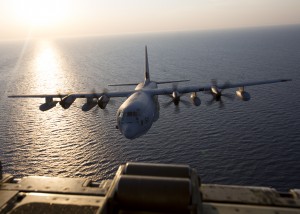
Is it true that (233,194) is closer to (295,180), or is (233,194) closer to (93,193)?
(93,193)

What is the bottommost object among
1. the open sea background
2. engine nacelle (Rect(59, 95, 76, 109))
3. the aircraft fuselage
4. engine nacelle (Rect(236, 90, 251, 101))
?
the open sea background

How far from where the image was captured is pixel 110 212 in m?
9.13

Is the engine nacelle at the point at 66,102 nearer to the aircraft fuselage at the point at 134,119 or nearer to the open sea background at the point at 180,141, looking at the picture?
the open sea background at the point at 180,141

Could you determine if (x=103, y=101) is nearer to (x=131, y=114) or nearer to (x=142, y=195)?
(x=131, y=114)

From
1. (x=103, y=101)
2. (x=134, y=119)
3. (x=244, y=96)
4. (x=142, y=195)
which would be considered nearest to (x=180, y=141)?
(x=244, y=96)

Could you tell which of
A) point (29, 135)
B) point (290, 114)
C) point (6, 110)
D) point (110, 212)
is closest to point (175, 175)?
point (110, 212)

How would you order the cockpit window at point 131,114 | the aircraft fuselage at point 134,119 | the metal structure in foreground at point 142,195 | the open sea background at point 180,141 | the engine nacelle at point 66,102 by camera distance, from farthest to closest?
the open sea background at point 180,141
the engine nacelle at point 66,102
the cockpit window at point 131,114
the aircraft fuselage at point 134,119
the metal structure in foreground at point 142,195

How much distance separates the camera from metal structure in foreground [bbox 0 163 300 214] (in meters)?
9.04

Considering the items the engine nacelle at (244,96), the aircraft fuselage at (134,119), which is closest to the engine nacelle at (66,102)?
the aircraft fuselage at (134,119)

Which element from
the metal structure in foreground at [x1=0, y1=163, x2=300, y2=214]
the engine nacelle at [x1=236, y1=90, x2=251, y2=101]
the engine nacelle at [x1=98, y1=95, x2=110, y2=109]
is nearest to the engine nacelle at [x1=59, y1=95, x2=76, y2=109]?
the engine nacelle at [x1=98, y1=95, x2=110, y2=109]

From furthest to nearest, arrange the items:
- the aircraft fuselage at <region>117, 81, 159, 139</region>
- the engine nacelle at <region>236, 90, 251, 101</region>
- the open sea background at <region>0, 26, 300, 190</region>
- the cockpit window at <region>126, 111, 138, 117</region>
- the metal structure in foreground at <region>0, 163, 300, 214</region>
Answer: the open sea background at <region>0, 26, 300, 190</region> < the engine nacelle at <region>236, 90, 251, 101</region> < the cockpit window at <region>126, 111, 138, 117</region> < the aircraft fuselage at <region>117, 81, 159, 139</region> < the metal structure in foreground at <region>0, 163, 300, 214</region>

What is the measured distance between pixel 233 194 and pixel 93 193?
24.8ft

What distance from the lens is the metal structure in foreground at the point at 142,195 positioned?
9039 mm

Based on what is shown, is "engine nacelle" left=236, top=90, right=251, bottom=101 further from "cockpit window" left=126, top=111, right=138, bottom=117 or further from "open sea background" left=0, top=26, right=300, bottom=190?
"open sea background" left=0, top=26, right=300, bottom=190
